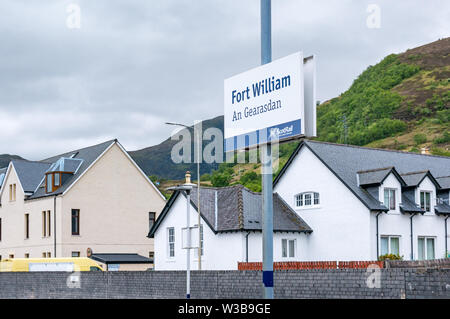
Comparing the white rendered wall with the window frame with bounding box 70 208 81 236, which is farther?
the window frame with bounding box 70 208 81 236

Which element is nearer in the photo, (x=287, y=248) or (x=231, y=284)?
(x=231, y=284)

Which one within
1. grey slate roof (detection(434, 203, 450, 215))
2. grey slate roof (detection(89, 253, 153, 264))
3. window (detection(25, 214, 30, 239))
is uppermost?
grey slate roof (detection(434, 203, 450, 215))

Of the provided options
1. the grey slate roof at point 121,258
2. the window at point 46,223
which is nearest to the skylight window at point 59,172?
the window at point 46,223

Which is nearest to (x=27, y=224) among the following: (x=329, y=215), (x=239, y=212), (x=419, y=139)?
(x=239, y=212)

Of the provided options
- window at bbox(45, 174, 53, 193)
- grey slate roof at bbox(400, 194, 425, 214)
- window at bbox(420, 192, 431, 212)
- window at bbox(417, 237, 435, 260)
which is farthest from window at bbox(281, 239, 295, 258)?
window at bbox(45, 174, 53, 193)

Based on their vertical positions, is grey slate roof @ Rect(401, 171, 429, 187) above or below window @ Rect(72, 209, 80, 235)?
above

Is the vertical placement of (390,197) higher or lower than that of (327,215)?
higher

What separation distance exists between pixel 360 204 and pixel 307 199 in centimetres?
447

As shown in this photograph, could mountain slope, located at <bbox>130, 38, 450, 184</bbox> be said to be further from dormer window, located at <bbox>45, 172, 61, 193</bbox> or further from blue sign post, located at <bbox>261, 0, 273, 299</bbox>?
blue sign post, located at <bbox>261, 0, 273, 299</bbox>

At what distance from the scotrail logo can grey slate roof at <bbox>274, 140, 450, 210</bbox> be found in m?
24.0

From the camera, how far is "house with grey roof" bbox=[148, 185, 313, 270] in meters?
36.9

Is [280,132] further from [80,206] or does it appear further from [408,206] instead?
[80,206]

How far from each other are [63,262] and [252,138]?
26.7 metres

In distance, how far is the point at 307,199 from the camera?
133 ft
